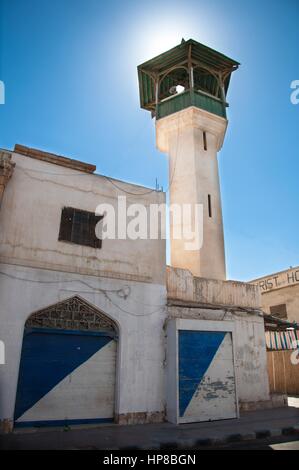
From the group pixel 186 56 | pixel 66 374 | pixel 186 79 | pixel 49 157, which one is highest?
pixel 186 79

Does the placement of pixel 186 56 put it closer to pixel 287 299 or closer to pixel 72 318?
pixel 287 299

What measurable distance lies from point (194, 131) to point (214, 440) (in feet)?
44.9

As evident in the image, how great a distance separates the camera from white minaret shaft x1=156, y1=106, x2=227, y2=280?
1498cm

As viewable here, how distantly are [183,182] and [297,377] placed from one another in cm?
1098

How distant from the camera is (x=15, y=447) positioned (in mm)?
6371

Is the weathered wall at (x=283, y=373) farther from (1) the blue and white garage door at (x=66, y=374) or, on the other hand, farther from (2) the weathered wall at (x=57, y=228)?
(1) the blue and white garage door at (x=66, y=374)

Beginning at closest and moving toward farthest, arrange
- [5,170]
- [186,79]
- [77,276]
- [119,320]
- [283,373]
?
[5,170], [77,276], [119,320], [283,373], [186,79]

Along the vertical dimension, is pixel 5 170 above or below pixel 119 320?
above

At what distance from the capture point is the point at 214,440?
7.46 meters

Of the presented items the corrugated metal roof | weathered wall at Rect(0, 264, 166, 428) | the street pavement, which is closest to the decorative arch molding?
weathered wall at Rect(0, 264, 166, 428)

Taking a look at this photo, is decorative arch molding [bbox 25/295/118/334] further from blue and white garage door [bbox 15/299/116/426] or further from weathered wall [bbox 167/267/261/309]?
weathered wall [bbox 167/267/261/309]

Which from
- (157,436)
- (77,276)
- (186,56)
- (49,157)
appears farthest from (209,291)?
(186,56)

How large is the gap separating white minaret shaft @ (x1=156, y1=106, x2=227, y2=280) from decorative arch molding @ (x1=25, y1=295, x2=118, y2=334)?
588 centimetres
